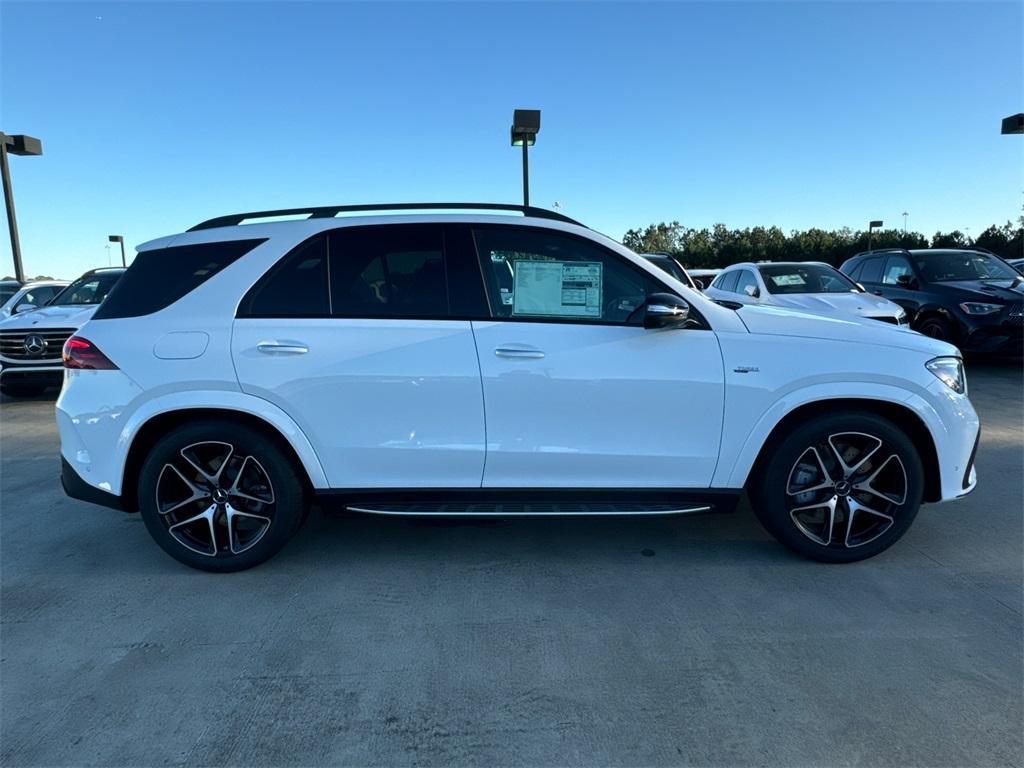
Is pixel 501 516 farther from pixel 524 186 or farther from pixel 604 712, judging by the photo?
pixel 524 186

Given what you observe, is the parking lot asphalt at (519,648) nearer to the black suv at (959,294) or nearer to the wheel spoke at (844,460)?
the wheel spoke at (844,460)

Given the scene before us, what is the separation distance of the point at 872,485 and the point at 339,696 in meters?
2.85

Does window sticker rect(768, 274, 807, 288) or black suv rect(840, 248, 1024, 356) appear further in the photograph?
window sticker rect(768, 274, 807, 288)

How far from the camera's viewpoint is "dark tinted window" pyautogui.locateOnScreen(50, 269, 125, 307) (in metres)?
9.18

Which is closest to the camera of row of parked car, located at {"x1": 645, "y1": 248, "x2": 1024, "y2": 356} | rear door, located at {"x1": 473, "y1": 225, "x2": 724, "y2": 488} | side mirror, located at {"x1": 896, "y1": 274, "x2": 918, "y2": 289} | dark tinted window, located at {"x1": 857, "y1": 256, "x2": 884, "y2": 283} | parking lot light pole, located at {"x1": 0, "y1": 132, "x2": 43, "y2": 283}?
Answer: rear door, located at {"x1": 473, "y1": 225, "x2": 724, "y2": 488}

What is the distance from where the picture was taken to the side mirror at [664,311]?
10.2 ft

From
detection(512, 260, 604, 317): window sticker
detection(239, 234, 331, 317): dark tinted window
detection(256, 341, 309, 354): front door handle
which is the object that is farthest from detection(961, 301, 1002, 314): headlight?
detection(256, 341, 309, 354): front door handle

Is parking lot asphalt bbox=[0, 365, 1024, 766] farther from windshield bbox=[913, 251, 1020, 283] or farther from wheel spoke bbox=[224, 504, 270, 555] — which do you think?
windshield bbox=[913, 251, 1020, 283]

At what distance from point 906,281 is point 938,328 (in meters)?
1.03

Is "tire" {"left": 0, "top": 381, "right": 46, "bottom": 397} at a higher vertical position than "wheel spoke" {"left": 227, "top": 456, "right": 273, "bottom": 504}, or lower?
lower

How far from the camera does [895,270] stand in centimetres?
1040

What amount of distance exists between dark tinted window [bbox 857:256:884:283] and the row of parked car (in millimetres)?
54

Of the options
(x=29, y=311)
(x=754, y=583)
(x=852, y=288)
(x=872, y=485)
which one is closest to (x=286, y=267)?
(x=754, y=583)

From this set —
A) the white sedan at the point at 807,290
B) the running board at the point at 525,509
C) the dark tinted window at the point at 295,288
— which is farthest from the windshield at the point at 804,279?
the dark tinted window at the point at 295,288
